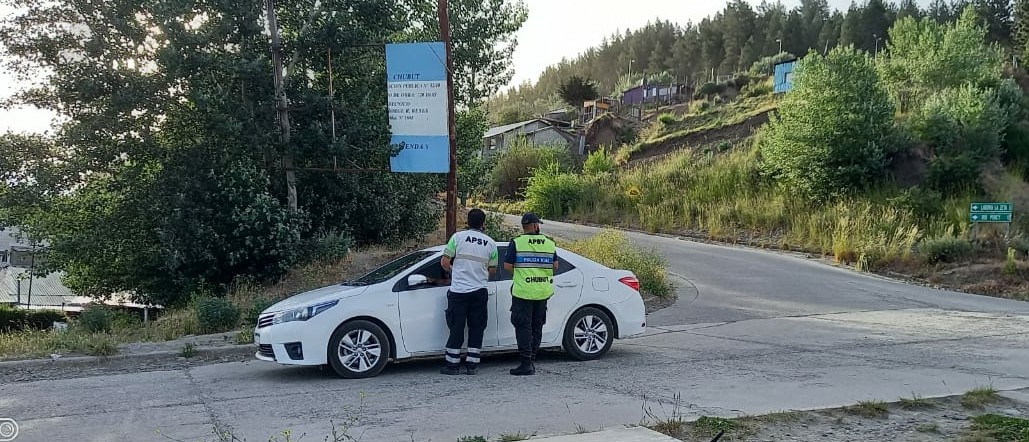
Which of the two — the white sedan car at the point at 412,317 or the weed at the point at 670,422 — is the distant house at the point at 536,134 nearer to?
the white sedan car at the point at 412,317

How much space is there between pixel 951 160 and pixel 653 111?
4768cm

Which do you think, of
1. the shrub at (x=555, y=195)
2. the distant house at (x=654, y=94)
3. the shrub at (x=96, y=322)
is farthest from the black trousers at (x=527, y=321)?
the distant house at (x=654, y=94)

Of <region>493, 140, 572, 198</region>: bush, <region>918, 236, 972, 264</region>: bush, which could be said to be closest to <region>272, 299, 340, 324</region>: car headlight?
<region>918, 236, 972, 264</region>: bush

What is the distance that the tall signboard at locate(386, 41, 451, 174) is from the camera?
1362cm

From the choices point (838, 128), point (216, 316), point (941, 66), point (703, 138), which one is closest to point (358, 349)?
point (216, 316)

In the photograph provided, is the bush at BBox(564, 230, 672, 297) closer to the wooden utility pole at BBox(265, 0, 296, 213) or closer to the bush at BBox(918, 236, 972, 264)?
the wooden utility pole at BBox(265, 0, 296, 213)

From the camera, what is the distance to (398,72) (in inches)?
540

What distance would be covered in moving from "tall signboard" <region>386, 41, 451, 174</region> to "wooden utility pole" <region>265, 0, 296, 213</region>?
10.6 feet

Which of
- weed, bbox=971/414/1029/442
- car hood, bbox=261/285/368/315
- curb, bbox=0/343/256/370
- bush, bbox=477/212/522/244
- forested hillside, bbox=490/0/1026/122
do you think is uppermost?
forested hillside, bbox=490/0/1026/122

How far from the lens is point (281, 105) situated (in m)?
16.4

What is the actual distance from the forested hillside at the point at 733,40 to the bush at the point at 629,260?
56.6 m

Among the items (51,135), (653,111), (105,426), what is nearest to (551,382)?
(105,426)

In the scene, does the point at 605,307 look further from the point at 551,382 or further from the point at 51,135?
the point at 51,135

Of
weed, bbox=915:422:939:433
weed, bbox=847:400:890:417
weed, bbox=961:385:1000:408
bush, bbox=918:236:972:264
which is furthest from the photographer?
bush, bbox=918:236:972:264
